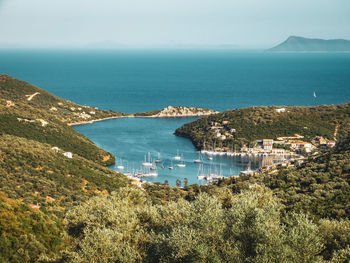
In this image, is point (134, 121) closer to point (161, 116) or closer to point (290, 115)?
point (161, 116)

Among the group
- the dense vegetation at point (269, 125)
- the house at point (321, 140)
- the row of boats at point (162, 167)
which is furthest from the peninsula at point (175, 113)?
the house at point (321, 140)

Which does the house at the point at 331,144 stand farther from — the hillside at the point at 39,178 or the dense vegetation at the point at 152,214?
the hillside at the point at 39,178

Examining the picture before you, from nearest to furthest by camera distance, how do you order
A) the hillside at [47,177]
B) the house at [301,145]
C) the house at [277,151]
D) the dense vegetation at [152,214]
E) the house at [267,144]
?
the dense vegetation at [152,214] < the hillside at [47,177] < the house at [277,151] < the house at [301,145] < the house at [267,144]

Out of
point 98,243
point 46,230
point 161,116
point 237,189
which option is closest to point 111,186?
point 237,189

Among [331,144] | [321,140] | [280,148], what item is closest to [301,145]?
[280,148]

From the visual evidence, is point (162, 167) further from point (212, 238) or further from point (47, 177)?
point (212, 238)

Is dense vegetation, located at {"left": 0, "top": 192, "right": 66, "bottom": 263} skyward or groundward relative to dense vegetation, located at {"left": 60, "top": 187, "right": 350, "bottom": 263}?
groundward

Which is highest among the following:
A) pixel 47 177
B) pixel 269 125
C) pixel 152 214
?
pixel 152 214

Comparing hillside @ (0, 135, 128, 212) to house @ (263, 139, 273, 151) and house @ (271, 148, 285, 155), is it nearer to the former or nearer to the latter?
house @ (263, 139, 273, 151)

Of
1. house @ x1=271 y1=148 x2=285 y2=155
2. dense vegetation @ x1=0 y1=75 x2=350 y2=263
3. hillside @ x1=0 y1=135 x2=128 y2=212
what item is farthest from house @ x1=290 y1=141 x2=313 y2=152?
hillside @ x1=0 y1=135 x2=128 y2=212
